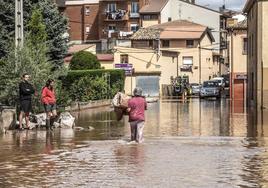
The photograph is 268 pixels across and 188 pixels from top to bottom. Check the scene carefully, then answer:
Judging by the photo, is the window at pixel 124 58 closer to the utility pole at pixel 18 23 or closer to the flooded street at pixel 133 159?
the utility pole at pixel 18 23

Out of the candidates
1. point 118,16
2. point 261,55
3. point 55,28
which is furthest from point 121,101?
point 118,16

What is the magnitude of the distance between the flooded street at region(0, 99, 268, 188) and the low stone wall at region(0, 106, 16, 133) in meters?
0.51

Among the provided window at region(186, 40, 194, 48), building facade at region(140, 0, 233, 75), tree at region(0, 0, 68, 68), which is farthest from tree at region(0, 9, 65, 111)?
building facade at region(140, 0, 233, 75)

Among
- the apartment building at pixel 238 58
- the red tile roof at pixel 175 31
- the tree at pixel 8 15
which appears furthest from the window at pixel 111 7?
the tree at pixel 8 15

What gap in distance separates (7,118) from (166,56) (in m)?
64.9

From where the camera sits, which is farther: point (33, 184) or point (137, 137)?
point (137, 137)

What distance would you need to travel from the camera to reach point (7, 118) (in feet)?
77.4

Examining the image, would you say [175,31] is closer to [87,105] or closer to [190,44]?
[190,44]

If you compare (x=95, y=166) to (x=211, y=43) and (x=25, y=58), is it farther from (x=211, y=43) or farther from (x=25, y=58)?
(x=211, y=43)

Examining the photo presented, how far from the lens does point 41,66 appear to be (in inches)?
1046

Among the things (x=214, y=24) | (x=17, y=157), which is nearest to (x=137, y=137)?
(x=17, y=157)

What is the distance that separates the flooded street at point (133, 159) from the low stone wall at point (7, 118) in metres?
0.51

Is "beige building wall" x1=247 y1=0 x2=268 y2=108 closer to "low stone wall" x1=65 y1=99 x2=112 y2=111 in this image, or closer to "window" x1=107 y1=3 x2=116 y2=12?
"low stone wall" x1=65 y1=99 x2=112 y2=111

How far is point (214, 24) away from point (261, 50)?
68.0 m
